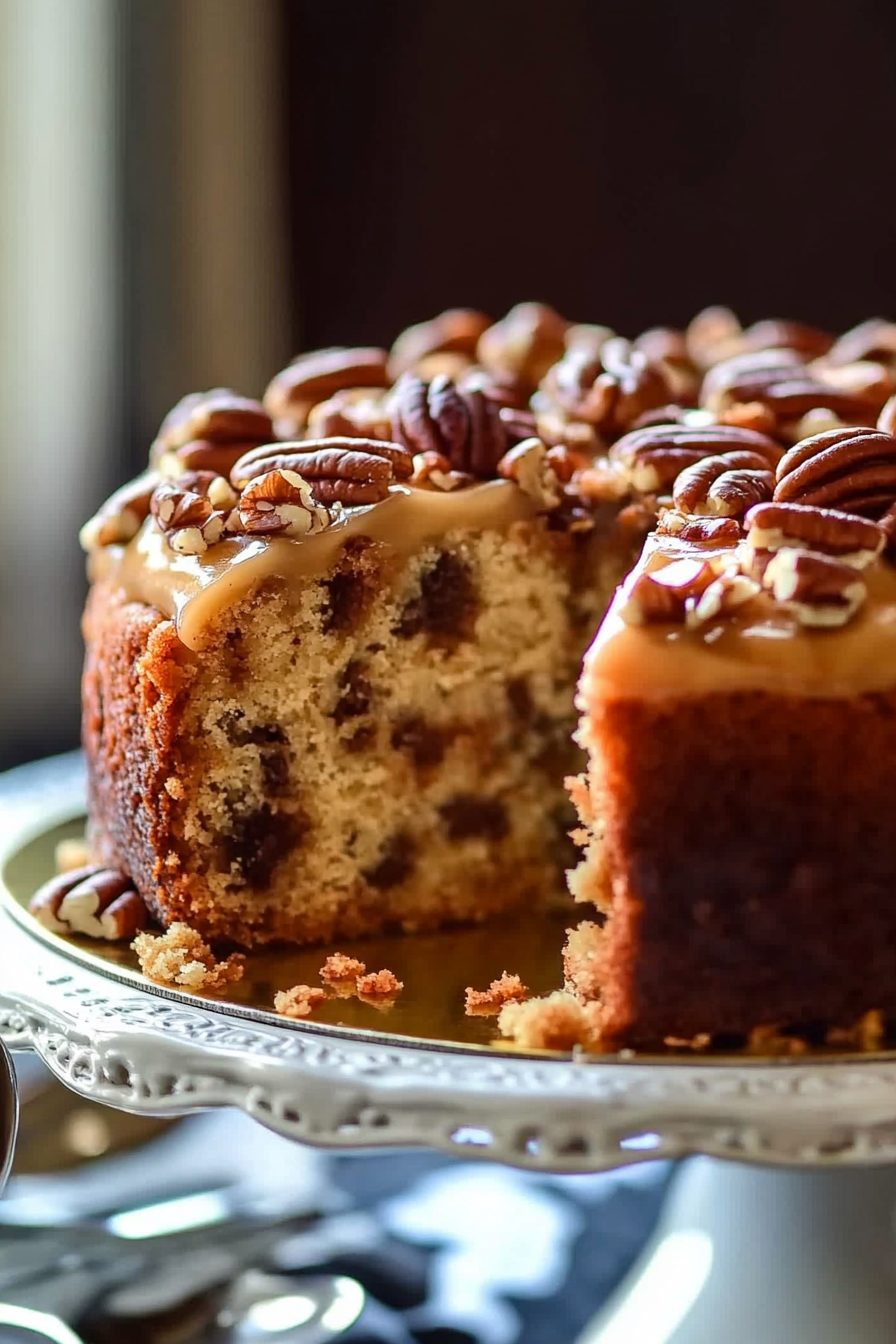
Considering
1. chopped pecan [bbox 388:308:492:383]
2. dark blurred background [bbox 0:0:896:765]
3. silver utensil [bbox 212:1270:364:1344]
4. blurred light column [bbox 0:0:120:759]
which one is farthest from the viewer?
dark blurred background [bbox 0:0:896:765]

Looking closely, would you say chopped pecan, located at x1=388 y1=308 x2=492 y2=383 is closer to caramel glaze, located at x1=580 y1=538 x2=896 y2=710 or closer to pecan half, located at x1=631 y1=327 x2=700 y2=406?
pecan half, located at x1=631 y1=327 x2=700 y2=406

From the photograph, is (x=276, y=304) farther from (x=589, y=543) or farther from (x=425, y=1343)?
(x=425, y=1343)

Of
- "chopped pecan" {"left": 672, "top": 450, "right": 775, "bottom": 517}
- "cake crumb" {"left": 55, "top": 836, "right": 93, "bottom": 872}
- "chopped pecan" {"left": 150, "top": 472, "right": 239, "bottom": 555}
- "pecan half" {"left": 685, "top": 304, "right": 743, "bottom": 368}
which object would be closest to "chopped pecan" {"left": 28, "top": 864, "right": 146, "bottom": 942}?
"cake crumb" {"left": 55, "top": 836, "right": 93, "bottom": 872}

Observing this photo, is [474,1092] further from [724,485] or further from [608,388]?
[608,388]

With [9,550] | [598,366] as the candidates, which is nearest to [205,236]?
[9,550]

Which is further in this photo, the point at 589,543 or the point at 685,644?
the point at 589,543

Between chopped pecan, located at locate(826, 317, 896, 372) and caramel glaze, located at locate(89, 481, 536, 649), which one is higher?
chopped pecan, located at locate(826, 317, 896, 372)
